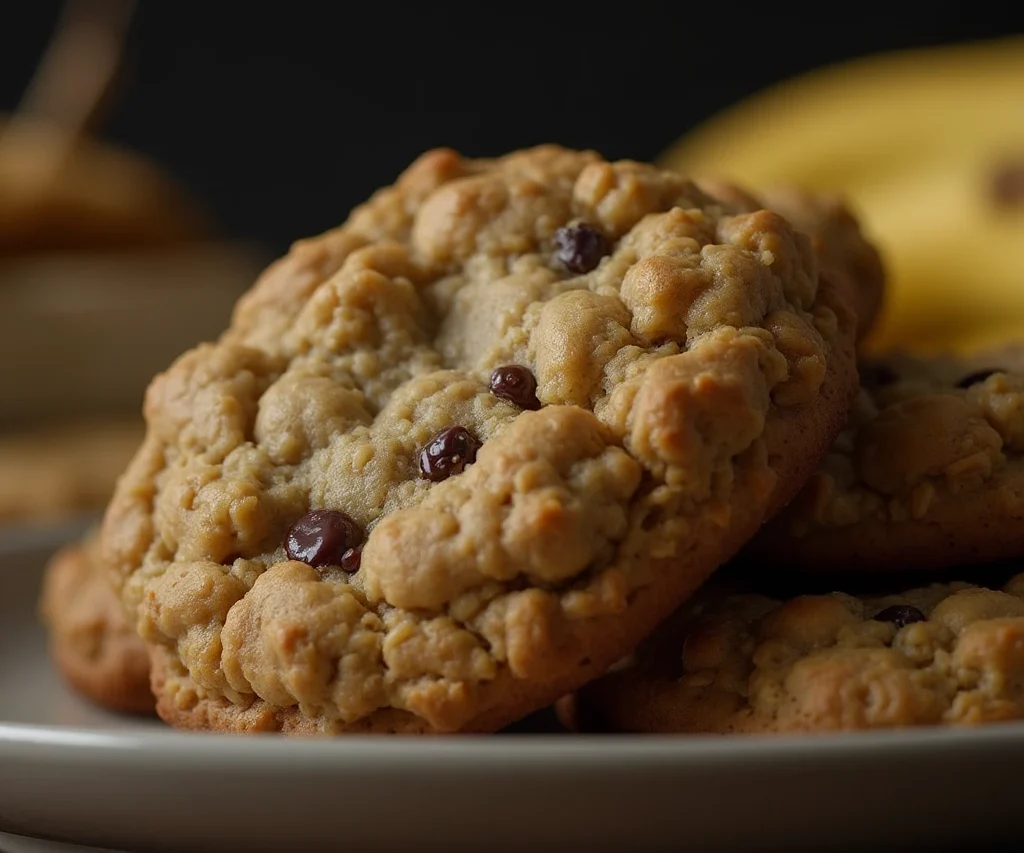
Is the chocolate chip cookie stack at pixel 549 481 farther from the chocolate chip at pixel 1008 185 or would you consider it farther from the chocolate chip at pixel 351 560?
the chocolate chip at pixel 1008 185

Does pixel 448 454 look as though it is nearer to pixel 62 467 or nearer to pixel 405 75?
pixel 62 467

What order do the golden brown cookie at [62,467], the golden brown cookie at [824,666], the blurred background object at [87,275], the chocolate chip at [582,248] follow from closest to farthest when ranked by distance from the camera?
the golden brown cookie at [824,666] < the chocolate chip at [582,248] < the golden brown cookie at [62,467] < the blurred background object at [87,275]

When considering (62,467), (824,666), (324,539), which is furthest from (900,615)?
(62,467)

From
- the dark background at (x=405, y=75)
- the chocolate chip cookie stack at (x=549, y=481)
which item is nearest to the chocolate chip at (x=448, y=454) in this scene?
the chocolate chip cookie stack at (x=549, y=481)

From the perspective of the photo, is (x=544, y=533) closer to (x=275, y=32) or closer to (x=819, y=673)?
(x=819, y=673)

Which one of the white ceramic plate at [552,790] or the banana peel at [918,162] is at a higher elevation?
the banana peel at [918,162]

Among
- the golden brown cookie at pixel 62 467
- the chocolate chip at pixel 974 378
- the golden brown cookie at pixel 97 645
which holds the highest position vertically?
the chocolate chip at pixel 974 378

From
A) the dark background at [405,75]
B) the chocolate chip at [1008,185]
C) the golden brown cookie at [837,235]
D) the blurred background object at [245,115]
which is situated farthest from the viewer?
the dark background at [405,75]
